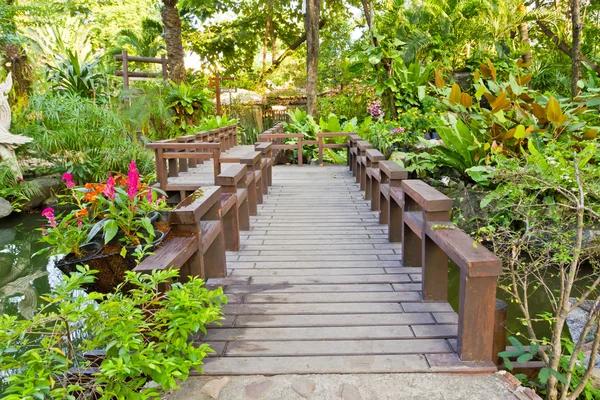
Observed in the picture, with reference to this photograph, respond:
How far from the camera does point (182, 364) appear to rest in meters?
1.91

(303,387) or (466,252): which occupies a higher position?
(466,252)

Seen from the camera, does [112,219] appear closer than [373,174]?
Yes

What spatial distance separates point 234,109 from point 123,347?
1446 cm

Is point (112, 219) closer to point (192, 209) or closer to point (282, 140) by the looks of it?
point (192, 209)

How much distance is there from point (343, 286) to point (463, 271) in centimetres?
118

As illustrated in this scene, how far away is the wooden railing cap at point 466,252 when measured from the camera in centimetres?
216

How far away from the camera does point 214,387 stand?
2129 millimetres

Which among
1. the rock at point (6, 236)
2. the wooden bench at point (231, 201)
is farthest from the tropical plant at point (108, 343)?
the rock at point (6, 236)

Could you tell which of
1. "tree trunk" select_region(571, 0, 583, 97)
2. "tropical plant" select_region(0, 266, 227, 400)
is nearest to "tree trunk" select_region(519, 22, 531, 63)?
"tree trunk" select_region(571, 0, 583, 97)

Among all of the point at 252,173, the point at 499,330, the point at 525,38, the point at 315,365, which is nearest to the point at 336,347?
the point at 315,365

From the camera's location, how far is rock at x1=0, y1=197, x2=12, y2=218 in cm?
846

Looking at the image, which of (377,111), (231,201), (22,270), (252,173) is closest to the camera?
(231,201)

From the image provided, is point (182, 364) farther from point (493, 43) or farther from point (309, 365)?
point (493, 43)

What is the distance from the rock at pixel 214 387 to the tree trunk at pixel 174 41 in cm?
1082
